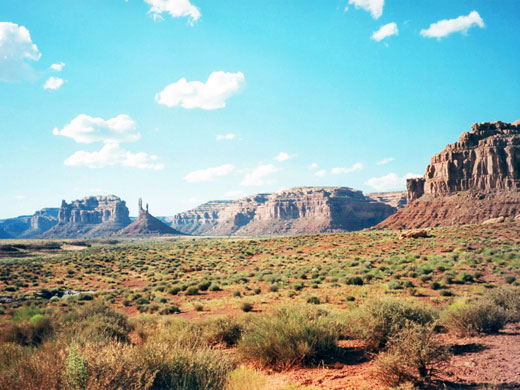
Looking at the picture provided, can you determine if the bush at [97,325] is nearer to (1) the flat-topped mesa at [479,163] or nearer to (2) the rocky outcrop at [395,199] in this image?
(1) the flat-topped mesa at [479,163]

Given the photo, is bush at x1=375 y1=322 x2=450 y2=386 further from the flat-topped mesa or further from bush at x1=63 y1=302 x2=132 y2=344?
the flat-topped mesa

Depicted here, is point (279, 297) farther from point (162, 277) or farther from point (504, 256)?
point (504, 256)

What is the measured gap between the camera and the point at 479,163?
266ft

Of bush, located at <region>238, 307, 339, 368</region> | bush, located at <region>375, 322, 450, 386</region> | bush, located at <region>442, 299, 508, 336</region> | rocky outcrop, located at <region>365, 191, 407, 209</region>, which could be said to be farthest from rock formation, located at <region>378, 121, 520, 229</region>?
rocky outcrop, located at <region>365, 191, 407, 209</region>

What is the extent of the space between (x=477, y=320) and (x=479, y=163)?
92.2 metres

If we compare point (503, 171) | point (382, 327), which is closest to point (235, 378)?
point (382, 327)

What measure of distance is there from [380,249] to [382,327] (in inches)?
1247

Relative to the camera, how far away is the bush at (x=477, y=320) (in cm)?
787

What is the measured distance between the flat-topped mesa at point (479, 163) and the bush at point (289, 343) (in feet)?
295

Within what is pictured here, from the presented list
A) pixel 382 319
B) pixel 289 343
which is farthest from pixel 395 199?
pixel 289 343

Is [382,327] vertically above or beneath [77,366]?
beneath

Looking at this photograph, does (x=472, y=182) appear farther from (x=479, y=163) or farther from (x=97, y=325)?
(x=97, y=325)

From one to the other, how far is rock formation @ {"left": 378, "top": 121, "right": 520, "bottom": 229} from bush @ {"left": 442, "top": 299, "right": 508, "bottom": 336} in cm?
6976

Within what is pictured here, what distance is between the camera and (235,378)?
198 inches
